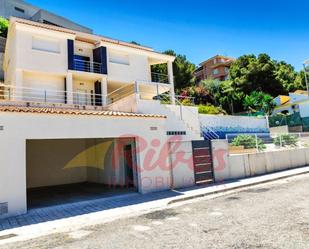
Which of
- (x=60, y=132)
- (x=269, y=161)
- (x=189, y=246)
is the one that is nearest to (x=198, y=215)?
(x=189, y=246)

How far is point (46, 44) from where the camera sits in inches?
803

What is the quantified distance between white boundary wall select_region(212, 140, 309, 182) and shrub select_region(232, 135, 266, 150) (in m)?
0.49

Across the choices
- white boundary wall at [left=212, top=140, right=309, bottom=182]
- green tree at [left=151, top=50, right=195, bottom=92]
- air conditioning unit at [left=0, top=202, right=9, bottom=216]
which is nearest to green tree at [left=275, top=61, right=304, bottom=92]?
green tree at [left=151, top=50, right=195, bottom=92]

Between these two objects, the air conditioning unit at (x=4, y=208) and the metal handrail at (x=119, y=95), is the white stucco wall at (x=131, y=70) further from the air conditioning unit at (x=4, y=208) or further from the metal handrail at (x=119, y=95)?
the air conditioning unit at (x=4, y=208)

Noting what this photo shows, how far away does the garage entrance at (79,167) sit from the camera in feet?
46.1

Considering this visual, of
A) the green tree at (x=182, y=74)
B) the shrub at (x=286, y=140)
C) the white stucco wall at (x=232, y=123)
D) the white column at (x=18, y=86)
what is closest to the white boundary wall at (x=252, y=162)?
the shrub at (x=286, y=140)

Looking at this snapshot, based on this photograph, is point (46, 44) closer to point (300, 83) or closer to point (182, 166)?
point (182, 166)

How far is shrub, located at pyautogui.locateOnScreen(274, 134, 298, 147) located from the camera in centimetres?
1787

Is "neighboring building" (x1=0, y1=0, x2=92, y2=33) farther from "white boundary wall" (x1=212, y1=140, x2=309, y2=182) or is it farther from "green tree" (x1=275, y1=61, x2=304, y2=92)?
"green tree" (x1=275, y1=61, x2=304, y2=92)

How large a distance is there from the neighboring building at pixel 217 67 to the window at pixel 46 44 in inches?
2170

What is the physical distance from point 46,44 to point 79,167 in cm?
995

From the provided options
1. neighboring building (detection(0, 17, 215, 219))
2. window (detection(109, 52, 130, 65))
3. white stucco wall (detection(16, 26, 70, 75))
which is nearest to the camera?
neighboring building (detection(0, 17, 215, 219))

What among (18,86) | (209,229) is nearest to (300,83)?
(18,86)

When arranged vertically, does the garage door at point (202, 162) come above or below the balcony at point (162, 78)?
below
